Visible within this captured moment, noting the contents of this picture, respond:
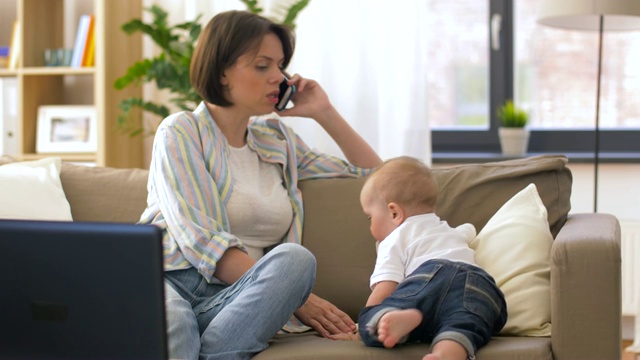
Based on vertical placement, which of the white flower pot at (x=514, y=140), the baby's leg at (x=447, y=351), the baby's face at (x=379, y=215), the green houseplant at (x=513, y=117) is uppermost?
the green houseplant at (x=513, y=117)

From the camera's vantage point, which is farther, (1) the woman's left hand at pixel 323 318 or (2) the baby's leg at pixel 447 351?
(1) the woman's left hand at pixel 323 318

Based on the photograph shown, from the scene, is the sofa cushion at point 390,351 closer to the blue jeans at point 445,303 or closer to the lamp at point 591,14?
the blue jeans at point 445,303

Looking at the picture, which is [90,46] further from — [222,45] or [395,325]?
[395,325]

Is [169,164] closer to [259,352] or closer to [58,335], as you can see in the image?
[259,352]

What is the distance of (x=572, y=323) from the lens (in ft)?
6.36

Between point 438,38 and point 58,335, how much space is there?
313 cm

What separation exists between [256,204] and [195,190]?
19 cm

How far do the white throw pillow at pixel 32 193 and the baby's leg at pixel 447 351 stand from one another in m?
1.11

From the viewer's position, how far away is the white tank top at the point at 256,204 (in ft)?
7.78

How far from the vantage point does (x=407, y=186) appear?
215cm

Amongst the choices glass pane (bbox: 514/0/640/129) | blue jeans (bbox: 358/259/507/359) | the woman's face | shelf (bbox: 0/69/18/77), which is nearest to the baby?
blue jeans (bbox: 358/259/507/359)

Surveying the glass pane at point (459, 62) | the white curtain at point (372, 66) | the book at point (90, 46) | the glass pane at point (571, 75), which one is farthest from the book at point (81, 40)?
the glass pane at point (571, 75)

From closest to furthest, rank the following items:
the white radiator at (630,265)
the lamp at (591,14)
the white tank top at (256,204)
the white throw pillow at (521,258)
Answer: the white throw pillow at (521,258)
the white tank top at (256,204)
the lamp at (591,14)
the white radiator at (630,265)

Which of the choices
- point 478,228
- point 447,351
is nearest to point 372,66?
point 478,228
